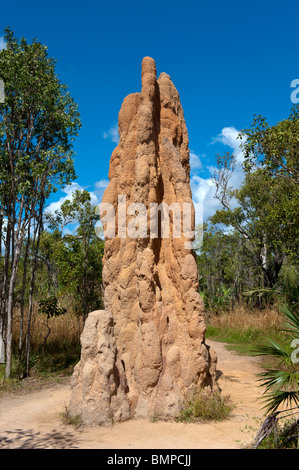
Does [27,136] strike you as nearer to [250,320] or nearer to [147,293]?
[147,293]

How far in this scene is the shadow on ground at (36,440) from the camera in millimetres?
5098

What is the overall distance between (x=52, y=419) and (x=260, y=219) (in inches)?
528

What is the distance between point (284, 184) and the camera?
15953 mm

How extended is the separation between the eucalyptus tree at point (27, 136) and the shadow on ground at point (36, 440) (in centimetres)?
324

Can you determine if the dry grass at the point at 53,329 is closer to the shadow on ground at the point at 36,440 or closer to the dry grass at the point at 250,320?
the shadow on ground at the point at 36,440

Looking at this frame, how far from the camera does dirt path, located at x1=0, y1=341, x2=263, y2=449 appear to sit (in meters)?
5.07

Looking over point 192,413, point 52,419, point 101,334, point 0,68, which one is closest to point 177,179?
point 101,334

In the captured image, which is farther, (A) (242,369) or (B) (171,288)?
(A) (242,369)

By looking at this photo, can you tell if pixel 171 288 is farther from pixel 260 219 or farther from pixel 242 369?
pixel 260 219

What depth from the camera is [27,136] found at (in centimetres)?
943

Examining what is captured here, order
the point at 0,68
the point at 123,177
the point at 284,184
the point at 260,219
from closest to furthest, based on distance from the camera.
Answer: the point at 123,177 → the point at 0,68 → the point at 284,184 → the point at 260,219

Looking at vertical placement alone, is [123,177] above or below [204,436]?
above

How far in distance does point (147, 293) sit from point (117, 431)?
1.94 meters

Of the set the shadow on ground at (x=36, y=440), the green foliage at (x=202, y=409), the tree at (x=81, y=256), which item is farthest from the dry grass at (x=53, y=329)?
the green foliage at (x=202, y=409)
